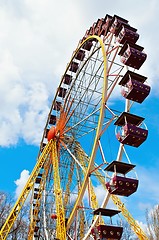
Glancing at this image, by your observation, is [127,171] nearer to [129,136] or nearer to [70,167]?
[129,136]

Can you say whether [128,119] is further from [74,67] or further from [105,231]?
[74,67]

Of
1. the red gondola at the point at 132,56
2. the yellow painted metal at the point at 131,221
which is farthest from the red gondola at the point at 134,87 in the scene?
the yellow painted metal at the point at 131,221

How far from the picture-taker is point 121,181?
32.8 feet

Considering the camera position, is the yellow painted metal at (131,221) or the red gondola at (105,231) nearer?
the red gondola at (105,231)

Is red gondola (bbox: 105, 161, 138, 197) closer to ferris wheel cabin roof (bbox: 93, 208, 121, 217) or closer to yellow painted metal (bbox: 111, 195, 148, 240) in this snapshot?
ferris wheel cabin roof (bbox: 93, 208, 121, 217)

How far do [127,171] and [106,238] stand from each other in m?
2.24

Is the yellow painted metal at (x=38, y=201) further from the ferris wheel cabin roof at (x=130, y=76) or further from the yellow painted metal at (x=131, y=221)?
the ferris wheel cabin roof at (x=130, y=76)

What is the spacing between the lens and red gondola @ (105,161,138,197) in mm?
9969

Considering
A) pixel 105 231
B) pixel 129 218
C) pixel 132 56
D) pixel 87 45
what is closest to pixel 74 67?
pixel 87 45

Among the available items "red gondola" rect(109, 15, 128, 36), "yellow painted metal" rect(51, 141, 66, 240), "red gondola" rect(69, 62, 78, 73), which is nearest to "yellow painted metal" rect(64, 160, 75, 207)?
"yellow painted metal" rect(51, 141, 66, 240)

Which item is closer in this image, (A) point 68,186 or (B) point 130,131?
(B) point 130,131

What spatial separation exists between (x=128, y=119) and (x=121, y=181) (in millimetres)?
2218

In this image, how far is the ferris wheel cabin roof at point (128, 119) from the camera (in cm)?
1087

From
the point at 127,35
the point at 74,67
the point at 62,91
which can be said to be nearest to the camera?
the point at 127,35
